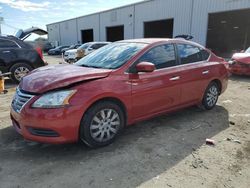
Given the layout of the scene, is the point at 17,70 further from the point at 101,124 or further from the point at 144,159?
the point at 144,159

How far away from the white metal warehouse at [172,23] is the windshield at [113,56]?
46.9 feet

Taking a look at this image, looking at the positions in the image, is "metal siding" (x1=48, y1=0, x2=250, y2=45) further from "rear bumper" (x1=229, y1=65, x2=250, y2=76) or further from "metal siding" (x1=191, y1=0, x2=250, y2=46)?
"rear bumper" (x1=229, y1=65, x2=250, y2=76)

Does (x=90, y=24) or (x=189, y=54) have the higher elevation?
(x=90, y=24)

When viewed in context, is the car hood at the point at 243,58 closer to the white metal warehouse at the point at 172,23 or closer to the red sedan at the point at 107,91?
the red sedan at the point at 107,91

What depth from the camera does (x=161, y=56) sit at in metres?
4.44

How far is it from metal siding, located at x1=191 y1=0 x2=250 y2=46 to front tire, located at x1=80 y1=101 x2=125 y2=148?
15.5 metres

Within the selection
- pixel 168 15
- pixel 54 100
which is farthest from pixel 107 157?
pixel 168 15

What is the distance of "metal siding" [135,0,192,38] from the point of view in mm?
19672

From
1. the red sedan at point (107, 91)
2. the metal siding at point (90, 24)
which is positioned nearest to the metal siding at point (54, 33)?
the metal siding at point (90, 24)

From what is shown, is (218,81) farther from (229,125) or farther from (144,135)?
(144,135)

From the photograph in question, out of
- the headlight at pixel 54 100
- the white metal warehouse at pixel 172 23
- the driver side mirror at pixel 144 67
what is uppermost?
the white metal warehouse at pixel 172 23

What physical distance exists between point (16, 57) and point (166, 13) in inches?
626

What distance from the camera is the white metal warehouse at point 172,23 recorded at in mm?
18297

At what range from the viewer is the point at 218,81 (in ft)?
18.6
